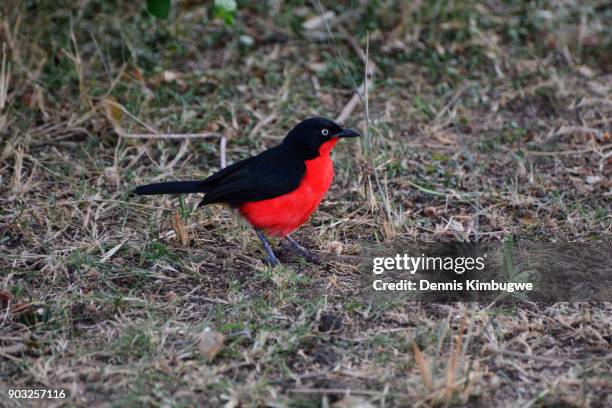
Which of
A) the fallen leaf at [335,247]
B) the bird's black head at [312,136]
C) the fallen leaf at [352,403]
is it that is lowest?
the fallen leaf at [335,247]

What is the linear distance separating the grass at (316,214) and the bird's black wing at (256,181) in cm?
35

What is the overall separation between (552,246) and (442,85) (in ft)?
8.58

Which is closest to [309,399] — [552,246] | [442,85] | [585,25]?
[552,246]

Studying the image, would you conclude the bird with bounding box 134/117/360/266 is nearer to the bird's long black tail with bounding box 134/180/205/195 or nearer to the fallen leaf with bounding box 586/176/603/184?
the bird's long black tail with bounding box 134/180/205/195

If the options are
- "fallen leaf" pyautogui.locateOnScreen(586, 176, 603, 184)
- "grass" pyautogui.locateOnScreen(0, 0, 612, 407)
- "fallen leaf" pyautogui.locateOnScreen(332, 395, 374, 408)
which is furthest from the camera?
"fallen leaf" pyautogui.locateOnScreen(586, 176, 603, 184)

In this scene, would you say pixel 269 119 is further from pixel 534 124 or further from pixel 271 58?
pixel 534 124

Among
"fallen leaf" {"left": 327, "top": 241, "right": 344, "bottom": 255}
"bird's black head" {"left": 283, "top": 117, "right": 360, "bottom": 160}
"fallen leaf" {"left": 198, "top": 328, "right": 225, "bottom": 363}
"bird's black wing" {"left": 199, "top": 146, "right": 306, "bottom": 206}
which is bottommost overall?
"fallen leaf" {"left": 327, "top": 241, "right": 344, "bottom": 255}

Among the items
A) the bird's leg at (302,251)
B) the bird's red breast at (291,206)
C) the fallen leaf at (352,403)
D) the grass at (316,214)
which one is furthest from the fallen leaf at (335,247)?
the fallen leaf at (352,403)

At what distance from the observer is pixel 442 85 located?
24.5 ft

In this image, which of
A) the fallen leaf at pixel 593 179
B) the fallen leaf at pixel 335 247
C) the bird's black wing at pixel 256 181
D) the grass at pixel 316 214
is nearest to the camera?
the grass at pixel 316 214

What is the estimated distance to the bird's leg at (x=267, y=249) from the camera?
5.06m

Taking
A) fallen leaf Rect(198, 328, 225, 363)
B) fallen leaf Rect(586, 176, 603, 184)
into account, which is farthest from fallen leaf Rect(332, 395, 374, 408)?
fallen leaf Rect(586, 176, 603, 184)

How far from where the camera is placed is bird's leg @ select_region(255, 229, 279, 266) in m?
5.06

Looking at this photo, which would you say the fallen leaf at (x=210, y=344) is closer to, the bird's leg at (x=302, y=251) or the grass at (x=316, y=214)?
the grass at (x=316, y=214)
